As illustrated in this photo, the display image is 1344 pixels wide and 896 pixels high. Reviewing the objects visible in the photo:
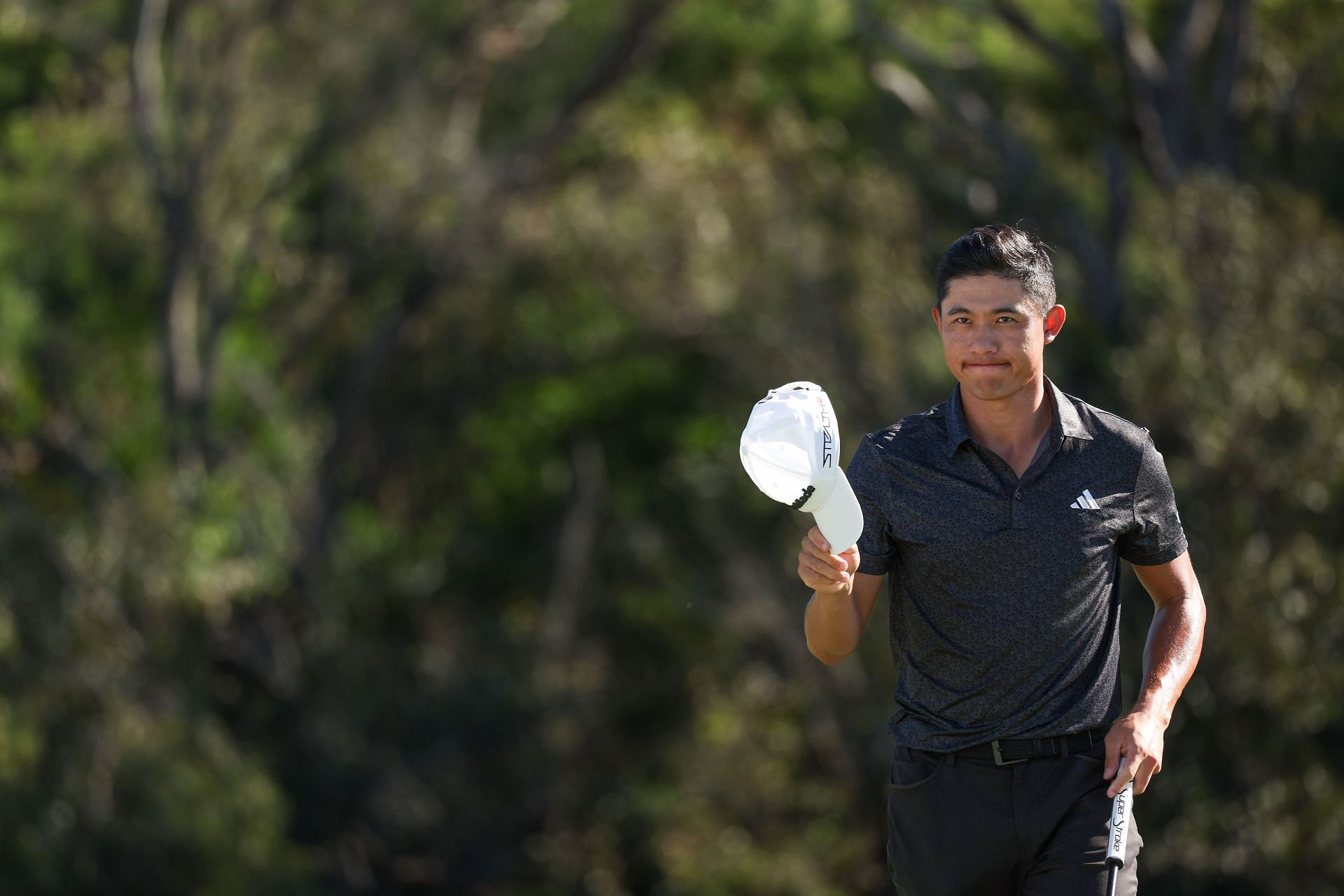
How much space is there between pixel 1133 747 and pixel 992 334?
76 cm

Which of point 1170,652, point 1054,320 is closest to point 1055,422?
point 1054,320

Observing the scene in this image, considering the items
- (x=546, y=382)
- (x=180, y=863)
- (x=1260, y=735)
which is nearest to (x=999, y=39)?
(x=546, y=382)

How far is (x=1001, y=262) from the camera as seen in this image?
3.17 meters

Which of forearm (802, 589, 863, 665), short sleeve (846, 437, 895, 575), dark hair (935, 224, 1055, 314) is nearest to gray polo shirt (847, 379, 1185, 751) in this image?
short sleeve (846, 437, 895, 575)

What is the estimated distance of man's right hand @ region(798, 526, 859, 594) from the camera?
3068 millimetres

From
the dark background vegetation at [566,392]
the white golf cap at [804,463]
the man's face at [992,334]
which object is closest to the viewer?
the white golf cap at [804,463]

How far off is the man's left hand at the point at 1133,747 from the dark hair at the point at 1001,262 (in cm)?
75

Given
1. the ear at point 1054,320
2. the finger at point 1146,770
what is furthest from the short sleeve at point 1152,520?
the finger at point 1146,770

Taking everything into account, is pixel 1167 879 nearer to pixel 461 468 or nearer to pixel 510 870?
pixel 510 870

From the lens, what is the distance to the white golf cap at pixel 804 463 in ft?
10.0

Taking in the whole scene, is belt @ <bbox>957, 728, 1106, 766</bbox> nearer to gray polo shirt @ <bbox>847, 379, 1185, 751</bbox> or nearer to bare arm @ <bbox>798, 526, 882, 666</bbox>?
gray polo shirt @ <bbox>847, 379, 1185, 751</bbox>

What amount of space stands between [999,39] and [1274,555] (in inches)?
347

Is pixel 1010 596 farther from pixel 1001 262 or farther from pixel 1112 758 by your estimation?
pixel 1001 262

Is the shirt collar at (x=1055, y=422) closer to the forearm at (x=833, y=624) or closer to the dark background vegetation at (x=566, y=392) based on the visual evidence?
the forearm at (x=833, y=624)
